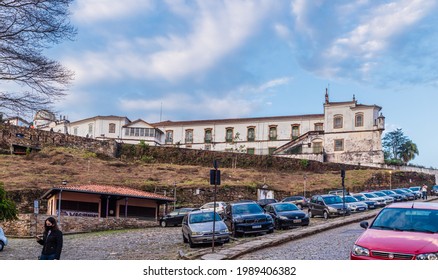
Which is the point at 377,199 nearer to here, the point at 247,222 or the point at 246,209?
the point at 246,209

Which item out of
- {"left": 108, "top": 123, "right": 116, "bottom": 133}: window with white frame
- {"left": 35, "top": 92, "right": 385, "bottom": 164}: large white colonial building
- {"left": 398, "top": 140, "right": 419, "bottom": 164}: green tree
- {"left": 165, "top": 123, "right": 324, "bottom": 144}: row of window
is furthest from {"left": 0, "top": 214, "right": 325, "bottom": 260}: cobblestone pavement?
{"left": 398, "top": 140, "right": 419, "bottom": 164}: green tree

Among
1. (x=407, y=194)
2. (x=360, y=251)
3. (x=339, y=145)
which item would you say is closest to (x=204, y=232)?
(x=360, y=251)

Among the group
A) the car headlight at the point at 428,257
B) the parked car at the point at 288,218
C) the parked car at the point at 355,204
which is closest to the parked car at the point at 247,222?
the parked car at the point at 288,218

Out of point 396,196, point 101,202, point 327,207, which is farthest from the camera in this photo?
point 396,196

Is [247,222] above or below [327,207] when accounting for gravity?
below

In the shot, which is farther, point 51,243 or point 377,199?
point 377,199

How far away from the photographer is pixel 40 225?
27953mm

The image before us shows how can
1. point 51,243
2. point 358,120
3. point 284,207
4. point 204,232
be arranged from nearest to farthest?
point 51,243, point 204,232, point 284,207, point 358,120

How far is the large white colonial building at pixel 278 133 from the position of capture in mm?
61594

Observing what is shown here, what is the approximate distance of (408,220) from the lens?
955 cm

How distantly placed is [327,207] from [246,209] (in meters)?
8.42

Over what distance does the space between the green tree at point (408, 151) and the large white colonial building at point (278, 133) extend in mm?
13881

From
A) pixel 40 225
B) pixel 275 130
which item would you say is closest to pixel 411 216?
pixel 40 225

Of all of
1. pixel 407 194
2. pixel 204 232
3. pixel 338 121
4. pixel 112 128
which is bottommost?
pixel 204 232
